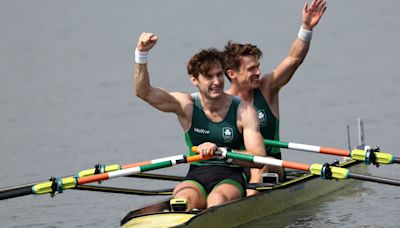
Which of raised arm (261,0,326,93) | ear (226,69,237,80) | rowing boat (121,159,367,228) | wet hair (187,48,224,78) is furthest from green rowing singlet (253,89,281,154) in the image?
wet hair (187,48,224,78)

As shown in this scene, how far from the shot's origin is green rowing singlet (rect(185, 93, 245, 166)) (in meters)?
13.7

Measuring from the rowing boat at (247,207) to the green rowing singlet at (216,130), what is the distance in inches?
26.8

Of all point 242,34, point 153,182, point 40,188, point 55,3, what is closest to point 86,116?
point 153,182

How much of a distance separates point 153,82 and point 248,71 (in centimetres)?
1064

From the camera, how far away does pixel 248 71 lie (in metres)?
14.9

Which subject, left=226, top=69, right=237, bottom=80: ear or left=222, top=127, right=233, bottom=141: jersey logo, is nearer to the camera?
left=222, top=127, right=233, bottom=141: jersey logo

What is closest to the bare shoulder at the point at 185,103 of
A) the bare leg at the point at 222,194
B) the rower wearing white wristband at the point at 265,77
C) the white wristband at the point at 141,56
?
the white wristband at the point at 141,56

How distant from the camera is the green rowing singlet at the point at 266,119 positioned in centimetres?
1520

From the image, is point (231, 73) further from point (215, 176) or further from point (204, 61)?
point (215, 176)

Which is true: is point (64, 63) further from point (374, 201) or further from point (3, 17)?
point (374, 201)

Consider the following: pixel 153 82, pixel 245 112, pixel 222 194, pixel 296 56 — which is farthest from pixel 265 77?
pixel 153 82

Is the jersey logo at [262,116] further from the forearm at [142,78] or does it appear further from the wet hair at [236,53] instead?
the forearm at [142,78]

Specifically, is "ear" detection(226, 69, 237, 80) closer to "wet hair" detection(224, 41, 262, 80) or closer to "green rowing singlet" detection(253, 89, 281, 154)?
"wet hair" detection(224, 41, 262, 80)

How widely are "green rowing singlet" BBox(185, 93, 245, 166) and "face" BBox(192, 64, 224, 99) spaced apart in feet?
1.05
